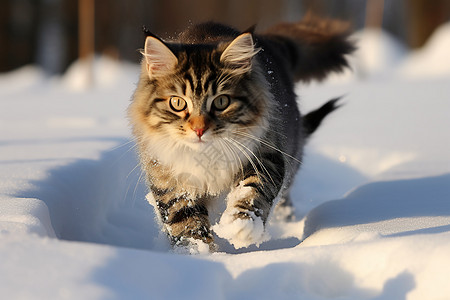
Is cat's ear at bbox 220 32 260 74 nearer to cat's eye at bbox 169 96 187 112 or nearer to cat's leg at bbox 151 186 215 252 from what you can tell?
cat's eye at bbox 169 96 187 112

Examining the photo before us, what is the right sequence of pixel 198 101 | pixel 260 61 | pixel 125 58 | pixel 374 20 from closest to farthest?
pixel 198 101, pixel 260 61, pixel 374 20, pixel 125 58

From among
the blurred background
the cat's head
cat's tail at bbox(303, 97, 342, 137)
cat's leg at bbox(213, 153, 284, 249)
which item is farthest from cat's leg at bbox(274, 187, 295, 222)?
the blurred background

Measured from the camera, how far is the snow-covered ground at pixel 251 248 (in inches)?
62.1

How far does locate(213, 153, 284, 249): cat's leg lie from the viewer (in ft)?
7.55

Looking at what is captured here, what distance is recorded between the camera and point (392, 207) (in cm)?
269

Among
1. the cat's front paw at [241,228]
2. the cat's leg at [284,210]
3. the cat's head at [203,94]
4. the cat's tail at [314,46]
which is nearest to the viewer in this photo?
the cat's front paw at [241,228]

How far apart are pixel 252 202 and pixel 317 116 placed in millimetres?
1446

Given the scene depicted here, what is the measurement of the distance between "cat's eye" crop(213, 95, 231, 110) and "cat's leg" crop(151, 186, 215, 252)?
419mm

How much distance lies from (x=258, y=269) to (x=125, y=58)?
1964cm

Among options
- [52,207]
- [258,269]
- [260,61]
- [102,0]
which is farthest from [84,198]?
[102,0]

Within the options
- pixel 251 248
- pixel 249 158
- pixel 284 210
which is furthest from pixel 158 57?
pixel 284 210

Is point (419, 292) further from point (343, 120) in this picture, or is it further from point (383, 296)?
point (343, 120)

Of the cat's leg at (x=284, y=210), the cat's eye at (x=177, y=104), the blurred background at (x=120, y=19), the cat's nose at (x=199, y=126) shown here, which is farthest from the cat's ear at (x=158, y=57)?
the blurred background at (x=120, y=19)

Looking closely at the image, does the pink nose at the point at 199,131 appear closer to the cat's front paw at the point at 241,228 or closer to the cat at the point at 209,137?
the cat at the point at 209,137
